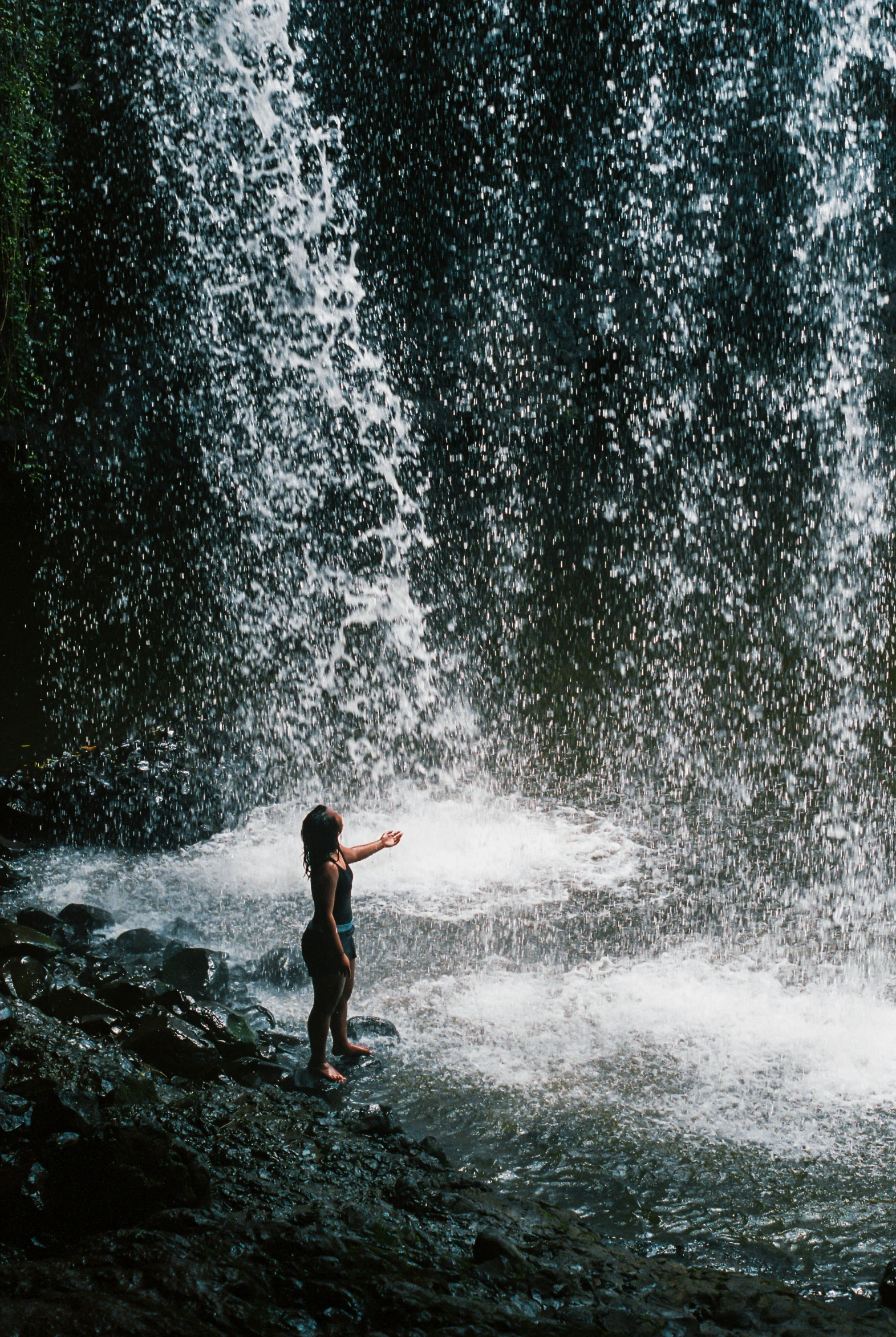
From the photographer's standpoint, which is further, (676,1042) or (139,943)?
(139,943)

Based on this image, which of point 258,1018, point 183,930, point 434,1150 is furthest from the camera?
point 183,930

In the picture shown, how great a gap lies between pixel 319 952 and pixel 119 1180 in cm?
198

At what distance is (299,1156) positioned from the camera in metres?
4.25

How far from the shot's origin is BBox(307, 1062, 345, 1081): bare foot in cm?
534

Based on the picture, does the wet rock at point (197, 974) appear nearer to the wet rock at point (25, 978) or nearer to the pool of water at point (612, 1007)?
the pool of water at point (612, 1007)

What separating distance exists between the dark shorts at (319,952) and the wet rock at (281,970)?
49.7 inches

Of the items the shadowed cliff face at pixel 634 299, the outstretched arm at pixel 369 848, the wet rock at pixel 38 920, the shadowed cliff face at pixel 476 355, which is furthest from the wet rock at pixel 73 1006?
the shadowed cliff face at pixel 634 299

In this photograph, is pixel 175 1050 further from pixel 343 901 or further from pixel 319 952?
pixel 343 901

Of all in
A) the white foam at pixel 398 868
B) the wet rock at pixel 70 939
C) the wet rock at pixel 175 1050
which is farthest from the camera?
the white foam at pixel 398 868

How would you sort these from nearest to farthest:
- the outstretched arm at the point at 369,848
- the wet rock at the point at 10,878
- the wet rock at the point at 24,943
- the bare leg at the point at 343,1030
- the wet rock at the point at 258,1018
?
the bare leg at the point at 343,1030 < the outstretched arm at the point at 369,848 < the wet rock at the point at 258,1018 < the wet rock at the point at 24,943 < the wet rock at the point at 10,878

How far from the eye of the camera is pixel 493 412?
74.5ft

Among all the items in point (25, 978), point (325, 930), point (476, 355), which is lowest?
point (25, 978)

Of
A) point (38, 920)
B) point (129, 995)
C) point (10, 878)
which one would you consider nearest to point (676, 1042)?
point (129, 995)

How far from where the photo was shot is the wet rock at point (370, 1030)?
5.82 metres
